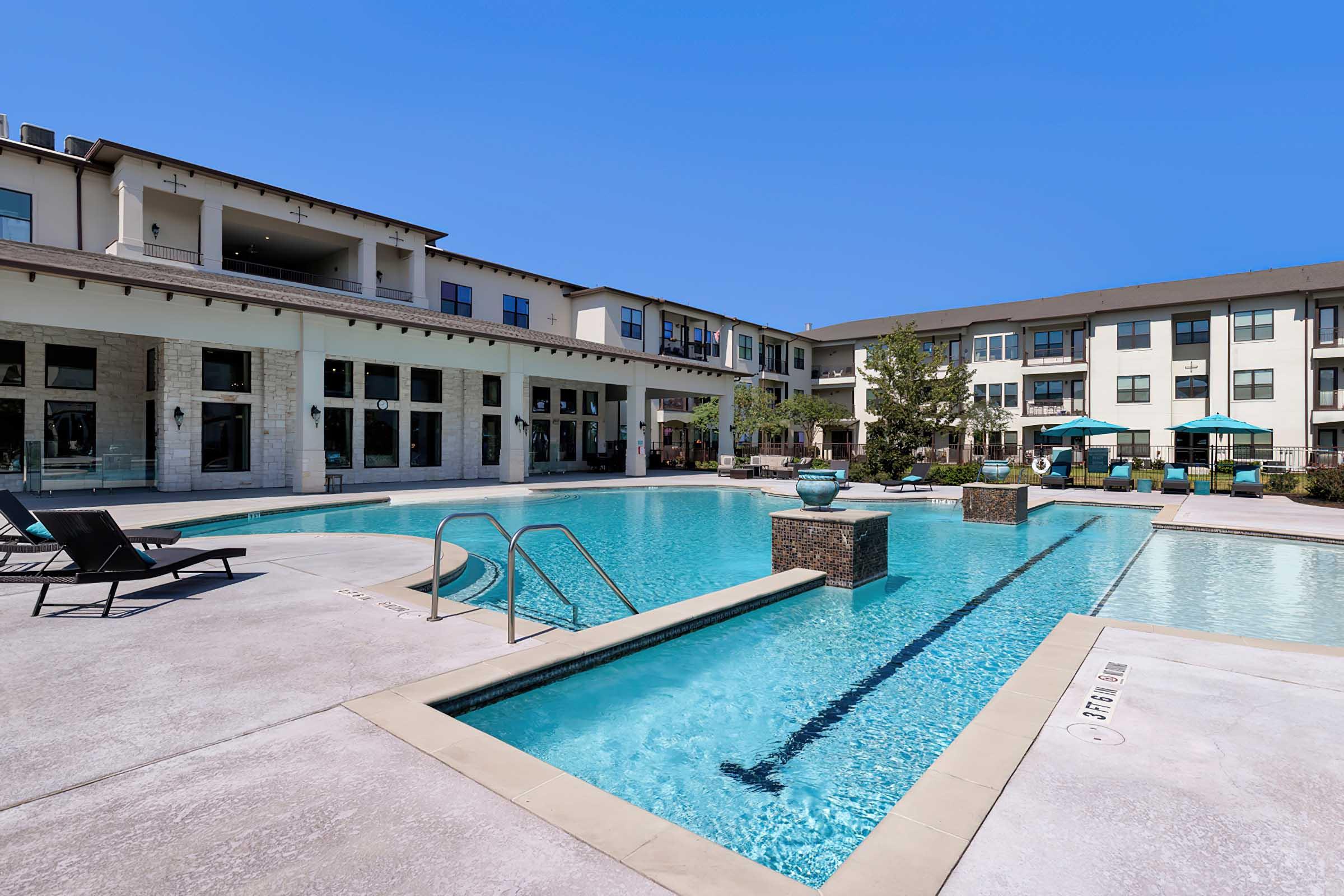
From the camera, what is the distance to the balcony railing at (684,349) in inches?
1531

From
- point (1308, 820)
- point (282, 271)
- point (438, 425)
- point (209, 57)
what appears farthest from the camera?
point (282, 271)

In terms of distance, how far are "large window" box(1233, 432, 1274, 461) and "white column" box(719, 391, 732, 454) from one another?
27376 mm

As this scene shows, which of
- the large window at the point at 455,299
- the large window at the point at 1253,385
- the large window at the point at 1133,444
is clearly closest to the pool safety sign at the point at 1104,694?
the large window at the point at 455,299

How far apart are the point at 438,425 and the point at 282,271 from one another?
10.4m

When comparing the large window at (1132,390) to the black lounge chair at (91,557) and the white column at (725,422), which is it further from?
the black lounge chair at (91,557)

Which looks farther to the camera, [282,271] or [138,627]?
[282,271]

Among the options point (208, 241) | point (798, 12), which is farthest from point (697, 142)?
point (208, 241)

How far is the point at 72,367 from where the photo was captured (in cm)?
2014

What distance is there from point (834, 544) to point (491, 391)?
880 inches

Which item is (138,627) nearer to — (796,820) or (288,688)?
(288,688)

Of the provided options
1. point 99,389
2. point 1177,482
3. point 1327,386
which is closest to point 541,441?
point 99,389

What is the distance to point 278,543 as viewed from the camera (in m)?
10.5

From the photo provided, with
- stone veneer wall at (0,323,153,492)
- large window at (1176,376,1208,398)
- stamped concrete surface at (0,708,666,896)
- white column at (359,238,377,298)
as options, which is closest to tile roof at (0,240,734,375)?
white column at (359,238,377,298)

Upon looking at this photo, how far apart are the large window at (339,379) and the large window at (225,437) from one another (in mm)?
2640
